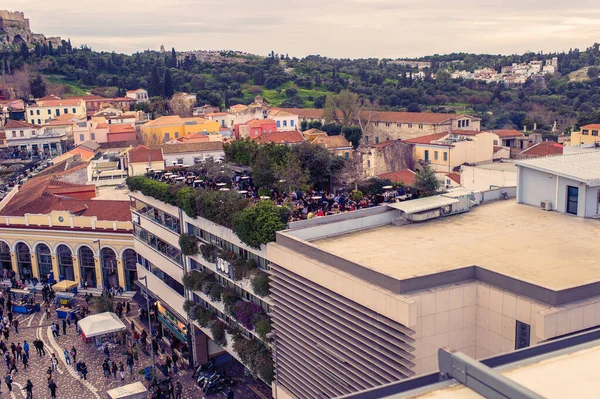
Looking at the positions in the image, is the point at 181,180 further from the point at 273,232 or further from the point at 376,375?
the point at 376,375

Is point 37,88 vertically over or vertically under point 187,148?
over

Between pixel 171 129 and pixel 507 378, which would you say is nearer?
pixel 507 378

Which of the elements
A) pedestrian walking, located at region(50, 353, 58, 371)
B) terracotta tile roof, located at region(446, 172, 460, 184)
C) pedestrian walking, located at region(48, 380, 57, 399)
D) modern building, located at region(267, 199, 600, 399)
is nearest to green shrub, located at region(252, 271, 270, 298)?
modern building, located at region(267, 199, 600, 399)

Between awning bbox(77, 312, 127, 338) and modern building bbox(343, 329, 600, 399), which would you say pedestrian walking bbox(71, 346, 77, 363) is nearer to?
awning bbox(77, 312, 127, 338)

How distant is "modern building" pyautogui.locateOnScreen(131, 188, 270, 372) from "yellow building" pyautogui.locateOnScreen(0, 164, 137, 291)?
3.57m

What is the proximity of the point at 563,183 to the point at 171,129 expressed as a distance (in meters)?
50.7

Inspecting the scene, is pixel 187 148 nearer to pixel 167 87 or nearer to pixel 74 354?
pixel 74 354

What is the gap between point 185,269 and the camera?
28.7m

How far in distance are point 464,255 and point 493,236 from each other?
2.30 meters

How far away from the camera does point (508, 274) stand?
1468cm

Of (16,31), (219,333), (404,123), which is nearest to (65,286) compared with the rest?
(219,333)

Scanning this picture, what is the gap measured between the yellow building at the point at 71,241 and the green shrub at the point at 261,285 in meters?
18.1

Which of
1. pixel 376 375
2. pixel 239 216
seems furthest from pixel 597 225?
pixel 239 216

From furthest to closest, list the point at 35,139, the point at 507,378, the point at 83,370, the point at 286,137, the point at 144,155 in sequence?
1. the point at 35,139
2. the point at 286,137
3. the point at 144,155
4. the point at 83,370
5. the point at 507,378
